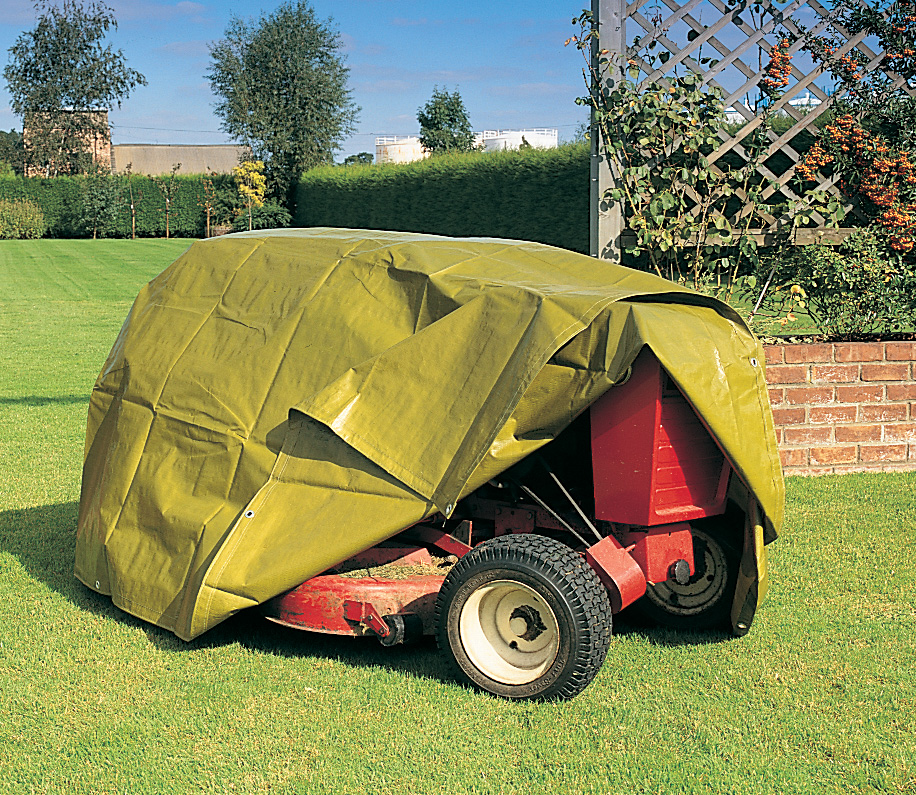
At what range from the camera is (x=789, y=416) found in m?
6.57

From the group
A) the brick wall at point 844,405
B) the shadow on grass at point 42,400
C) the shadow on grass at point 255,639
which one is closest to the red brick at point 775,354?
the brick wall at point 844,405

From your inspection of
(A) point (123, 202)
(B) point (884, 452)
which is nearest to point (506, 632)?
(B) point (884, 452)

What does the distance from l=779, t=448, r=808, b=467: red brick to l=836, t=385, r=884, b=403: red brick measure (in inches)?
16.0

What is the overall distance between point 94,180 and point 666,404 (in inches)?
1636

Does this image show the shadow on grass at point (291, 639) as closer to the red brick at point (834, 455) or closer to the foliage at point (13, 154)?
the red brick at point (834, 455)

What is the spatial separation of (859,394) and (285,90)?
149 feet

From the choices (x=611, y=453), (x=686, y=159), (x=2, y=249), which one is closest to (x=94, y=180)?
(x=2, y=249)

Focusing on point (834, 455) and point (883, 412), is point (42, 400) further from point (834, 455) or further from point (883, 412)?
point (883, 412)

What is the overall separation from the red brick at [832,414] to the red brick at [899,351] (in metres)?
0.40

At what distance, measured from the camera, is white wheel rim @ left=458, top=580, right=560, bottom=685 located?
3568 millimetres

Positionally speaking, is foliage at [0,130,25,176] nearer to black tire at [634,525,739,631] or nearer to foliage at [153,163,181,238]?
foliage at [153,163,181,238]

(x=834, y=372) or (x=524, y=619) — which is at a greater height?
(x=834, y=372)

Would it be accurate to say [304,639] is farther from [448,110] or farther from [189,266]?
[448,110]

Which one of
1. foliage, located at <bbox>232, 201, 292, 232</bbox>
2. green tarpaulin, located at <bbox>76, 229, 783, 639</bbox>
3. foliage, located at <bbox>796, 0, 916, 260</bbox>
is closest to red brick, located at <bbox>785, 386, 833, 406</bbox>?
foliage, located at <bbox>796, 0, 916, 260</bbox>
